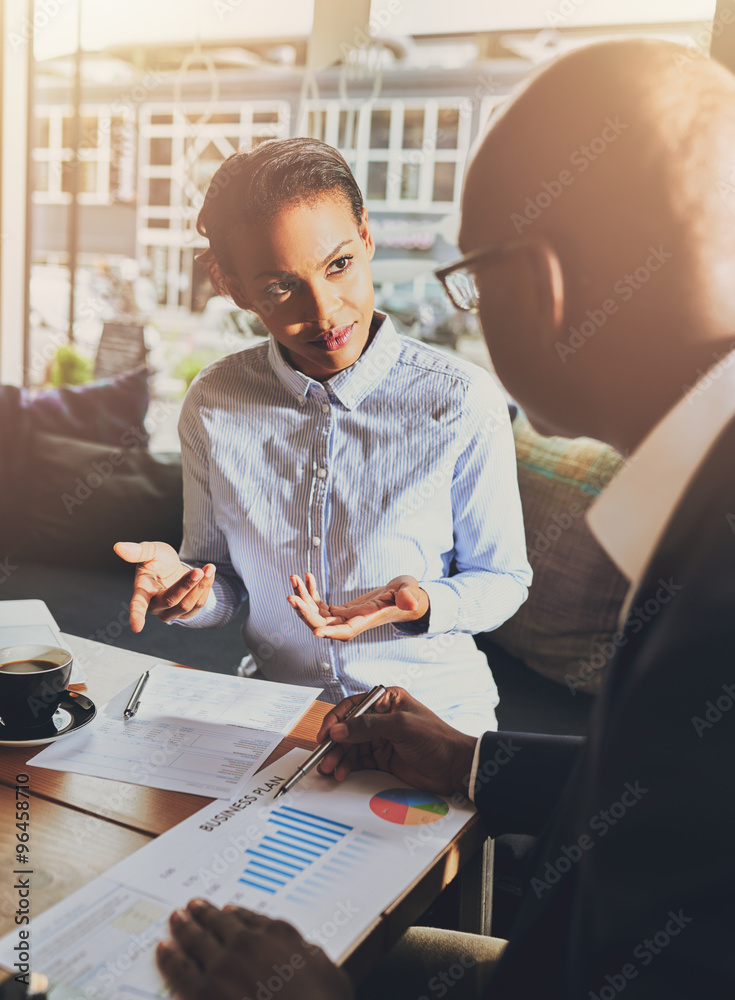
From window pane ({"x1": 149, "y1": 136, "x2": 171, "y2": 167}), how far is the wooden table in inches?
117

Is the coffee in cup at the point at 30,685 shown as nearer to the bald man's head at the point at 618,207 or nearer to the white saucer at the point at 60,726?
the white saucer at the point at 60,726

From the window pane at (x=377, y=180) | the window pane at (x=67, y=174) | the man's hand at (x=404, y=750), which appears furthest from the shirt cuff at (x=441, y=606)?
the window pane at (x=67, y=174)

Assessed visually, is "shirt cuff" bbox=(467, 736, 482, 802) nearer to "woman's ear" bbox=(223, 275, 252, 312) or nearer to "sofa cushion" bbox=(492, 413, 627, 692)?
"woman's ear" bbox=(223, 275, 252, 312)

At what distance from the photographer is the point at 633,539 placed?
0.68m

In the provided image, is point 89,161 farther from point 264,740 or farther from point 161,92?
point 264,740

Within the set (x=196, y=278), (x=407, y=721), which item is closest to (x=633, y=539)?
(x=407, y=721)

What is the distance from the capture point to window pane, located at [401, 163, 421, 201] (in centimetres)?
288

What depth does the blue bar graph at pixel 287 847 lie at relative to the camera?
72cm

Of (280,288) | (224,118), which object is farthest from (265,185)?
Answer: (224,118)

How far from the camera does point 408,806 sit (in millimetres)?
846

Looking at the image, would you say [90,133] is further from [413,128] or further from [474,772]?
[474,772]

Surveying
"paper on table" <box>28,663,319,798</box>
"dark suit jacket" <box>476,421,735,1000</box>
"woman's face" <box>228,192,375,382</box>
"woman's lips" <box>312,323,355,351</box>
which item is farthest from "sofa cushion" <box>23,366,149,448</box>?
"dark suit jacket" <box>476,421,735,1000</box>

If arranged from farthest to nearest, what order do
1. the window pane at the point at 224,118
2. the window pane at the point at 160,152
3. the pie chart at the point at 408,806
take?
the window pane at the point at 160,152, the window pane at the point at 224,118, the pie chart at the point at 408,806

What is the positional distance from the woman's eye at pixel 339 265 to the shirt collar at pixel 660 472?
0.70 m
